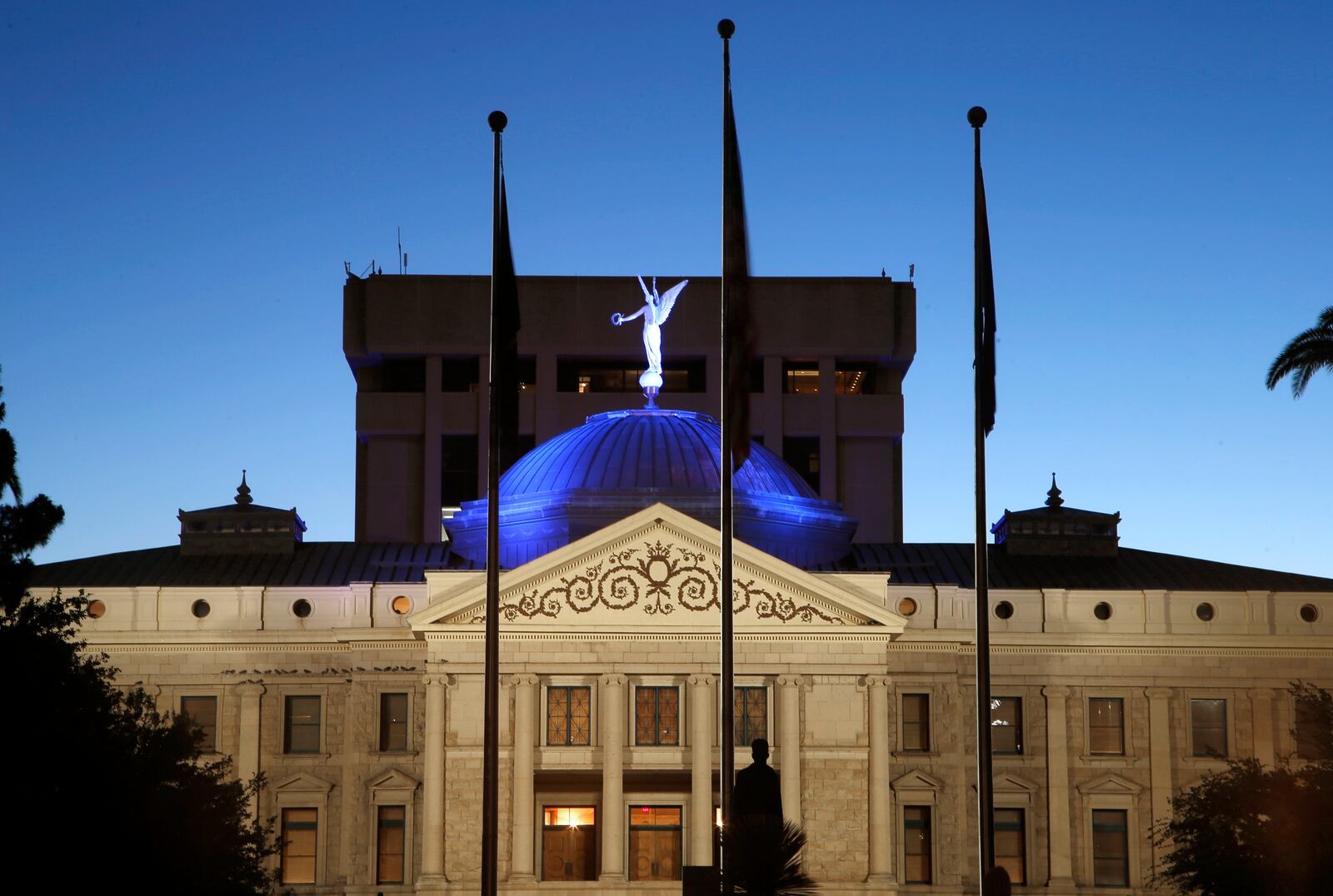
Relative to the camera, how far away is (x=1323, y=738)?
187 feet

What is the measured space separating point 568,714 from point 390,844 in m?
7.92

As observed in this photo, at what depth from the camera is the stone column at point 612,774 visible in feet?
218

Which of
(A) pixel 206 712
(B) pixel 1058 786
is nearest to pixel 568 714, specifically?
(A) pixel 206 712

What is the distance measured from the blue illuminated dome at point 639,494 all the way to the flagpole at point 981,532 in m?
30.0

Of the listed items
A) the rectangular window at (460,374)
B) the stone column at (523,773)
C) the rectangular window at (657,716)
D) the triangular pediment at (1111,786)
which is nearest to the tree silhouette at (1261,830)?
the triangular pediment at (1111,786)

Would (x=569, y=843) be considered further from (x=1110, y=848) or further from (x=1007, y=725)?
(x=1110, y=848)

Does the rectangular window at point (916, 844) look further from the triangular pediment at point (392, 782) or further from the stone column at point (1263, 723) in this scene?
the triangular pediment at point (392, 782)

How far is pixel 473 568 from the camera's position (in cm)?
7631

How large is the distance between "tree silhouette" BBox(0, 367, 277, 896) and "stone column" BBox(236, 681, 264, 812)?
18696mm

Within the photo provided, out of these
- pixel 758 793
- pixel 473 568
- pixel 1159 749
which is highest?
pixel 473 568

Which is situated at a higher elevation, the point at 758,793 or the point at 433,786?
the point at 433,786

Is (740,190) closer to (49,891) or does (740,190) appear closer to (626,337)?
(49,891)

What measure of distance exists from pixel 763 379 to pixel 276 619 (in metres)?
45.4

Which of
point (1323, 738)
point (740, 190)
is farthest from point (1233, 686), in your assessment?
point (740, 190)
